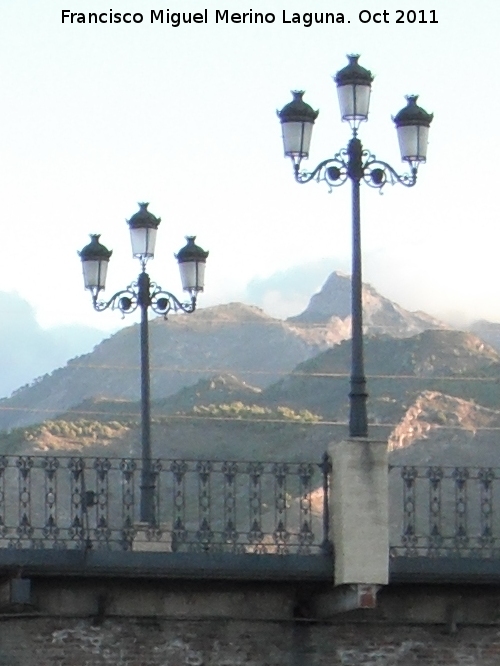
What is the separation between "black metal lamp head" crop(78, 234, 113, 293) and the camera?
23125 millimetres

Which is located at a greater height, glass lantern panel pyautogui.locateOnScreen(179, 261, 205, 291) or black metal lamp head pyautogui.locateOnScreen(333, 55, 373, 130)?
black metal lamp head pyautogui.locateOnScreen(333, 55, 373, 130)

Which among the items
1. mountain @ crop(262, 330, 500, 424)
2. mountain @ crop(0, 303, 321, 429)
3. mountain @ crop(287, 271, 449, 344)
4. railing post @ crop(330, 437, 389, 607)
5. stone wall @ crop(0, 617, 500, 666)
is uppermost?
mountain @ crop(287, 271, 449, 344)

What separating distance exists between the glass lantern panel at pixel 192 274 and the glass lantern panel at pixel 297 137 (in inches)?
198

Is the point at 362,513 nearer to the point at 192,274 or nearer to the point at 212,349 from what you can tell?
the point at 192,274

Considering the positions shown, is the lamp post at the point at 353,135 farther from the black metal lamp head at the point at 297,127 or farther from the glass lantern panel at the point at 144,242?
the glass lantern panel at the point at 144,242

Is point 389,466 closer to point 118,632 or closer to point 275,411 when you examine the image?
point 118,632

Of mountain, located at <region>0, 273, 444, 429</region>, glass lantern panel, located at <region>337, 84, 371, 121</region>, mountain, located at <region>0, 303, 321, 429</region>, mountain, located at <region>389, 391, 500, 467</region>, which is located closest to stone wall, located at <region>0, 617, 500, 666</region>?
glass lantern panel, located at <region>337, 84, 371, 121</region>

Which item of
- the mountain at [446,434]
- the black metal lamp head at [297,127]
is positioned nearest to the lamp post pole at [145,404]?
the black metal lamp head at [297,127]

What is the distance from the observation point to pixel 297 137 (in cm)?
1855

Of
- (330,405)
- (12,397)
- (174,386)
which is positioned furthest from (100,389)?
(330,405)

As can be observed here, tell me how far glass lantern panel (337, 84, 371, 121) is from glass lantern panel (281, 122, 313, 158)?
1.21ft

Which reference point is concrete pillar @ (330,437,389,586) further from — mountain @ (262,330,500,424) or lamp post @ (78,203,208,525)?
mountain @ (262,330,500,424)

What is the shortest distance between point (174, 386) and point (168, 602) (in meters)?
125

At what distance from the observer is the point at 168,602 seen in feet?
60.4
